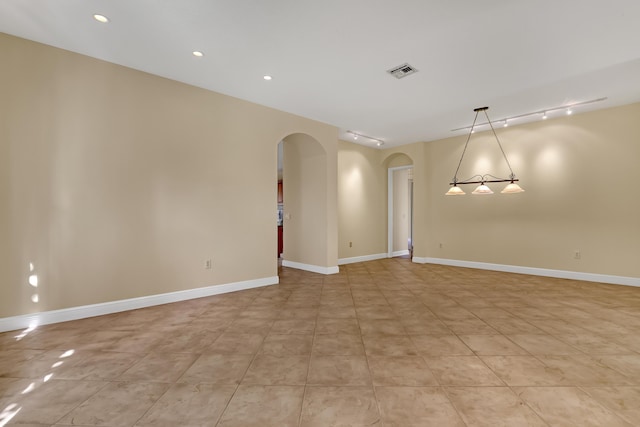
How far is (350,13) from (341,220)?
4.82 metres

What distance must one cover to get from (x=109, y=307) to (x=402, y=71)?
Answer: 15.7 feet

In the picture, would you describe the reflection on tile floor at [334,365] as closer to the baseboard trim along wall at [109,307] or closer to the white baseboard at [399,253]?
the baseboard trim along wall at [109,307]

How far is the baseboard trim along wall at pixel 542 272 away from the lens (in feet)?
15.7

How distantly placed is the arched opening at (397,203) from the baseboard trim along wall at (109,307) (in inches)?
187

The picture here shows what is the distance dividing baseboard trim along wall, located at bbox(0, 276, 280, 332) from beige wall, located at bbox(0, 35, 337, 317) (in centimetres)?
7

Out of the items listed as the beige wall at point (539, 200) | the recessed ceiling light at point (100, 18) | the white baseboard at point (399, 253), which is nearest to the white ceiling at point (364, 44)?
the recessed ceiling light at point (100, 18)

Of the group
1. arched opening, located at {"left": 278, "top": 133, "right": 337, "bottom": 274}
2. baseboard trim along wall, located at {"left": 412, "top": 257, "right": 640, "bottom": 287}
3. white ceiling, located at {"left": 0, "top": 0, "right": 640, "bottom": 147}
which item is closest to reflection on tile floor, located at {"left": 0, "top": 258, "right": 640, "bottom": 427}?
baseboard trim along wall, located at {"left": 412, "top": 257, "right": 640, "bottom": 287}

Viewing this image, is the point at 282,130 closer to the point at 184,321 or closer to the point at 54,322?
the point at 184,321

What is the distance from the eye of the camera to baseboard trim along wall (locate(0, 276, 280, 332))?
2.92m

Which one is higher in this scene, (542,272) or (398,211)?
(398,211)

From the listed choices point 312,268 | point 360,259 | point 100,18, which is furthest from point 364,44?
point 360,259

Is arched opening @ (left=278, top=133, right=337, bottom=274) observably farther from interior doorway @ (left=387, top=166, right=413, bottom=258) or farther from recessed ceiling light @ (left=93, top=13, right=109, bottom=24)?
recessed ceiling light @ (left=93, top=13, right=109, bottom=24)

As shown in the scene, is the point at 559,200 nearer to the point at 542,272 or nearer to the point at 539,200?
the point at 539,200

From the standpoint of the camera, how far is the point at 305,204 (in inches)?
238
